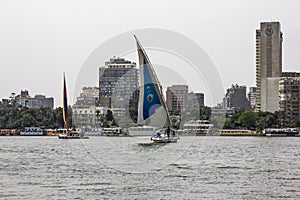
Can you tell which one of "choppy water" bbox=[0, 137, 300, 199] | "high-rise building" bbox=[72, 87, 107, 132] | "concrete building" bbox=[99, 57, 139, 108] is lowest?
"choppy water" bbox=[0, 137, 300, 199]

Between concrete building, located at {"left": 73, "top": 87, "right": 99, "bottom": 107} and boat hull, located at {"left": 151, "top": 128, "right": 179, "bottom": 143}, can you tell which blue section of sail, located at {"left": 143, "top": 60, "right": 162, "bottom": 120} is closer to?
boat hull, located at {"left": 151, "top": 128, "right": 179, "bottom": 143}

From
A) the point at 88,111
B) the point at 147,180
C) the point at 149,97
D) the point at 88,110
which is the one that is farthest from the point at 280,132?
the point at 147,180

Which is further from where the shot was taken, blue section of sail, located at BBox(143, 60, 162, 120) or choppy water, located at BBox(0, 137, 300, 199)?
blue section of sail, located at BBox(143, 60, 162, 120)

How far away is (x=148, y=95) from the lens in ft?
269

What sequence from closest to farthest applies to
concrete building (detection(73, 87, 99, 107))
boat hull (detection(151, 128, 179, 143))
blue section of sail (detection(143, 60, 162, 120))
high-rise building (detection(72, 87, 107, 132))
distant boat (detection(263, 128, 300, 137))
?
blue section of sail (detection(143, 60, 162, 120)), boat hull (detection(151, 128, 179, 143)), concrete building (detection(73, 87, 99, 107)), high-rise building (detection(72, 87, 107, 132)), distant boat (detection(263, 128, 300, 137))

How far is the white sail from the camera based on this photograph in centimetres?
8144

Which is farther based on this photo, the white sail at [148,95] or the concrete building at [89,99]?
the concrete building at [89,99]

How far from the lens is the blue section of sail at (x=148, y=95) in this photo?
8156 centimetres

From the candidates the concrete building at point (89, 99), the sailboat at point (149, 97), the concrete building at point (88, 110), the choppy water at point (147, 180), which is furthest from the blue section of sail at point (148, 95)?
the concrete building at point (89, 99)

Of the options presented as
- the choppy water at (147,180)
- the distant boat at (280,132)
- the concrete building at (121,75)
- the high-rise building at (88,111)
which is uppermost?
the concrete building at (121,75)

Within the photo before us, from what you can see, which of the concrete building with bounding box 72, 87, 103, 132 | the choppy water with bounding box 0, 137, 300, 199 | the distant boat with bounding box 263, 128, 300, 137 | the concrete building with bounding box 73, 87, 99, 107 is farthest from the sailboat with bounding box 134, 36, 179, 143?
the distant boat with bounding box 263, 128, 300, 137

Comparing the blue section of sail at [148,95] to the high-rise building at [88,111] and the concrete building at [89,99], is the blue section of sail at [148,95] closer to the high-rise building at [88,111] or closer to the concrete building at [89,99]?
the high-rise building at [88,111]

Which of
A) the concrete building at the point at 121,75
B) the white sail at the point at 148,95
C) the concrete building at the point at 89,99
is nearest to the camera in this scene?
the white sail at the point at 148,95

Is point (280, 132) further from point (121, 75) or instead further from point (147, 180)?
point (147, 180)
